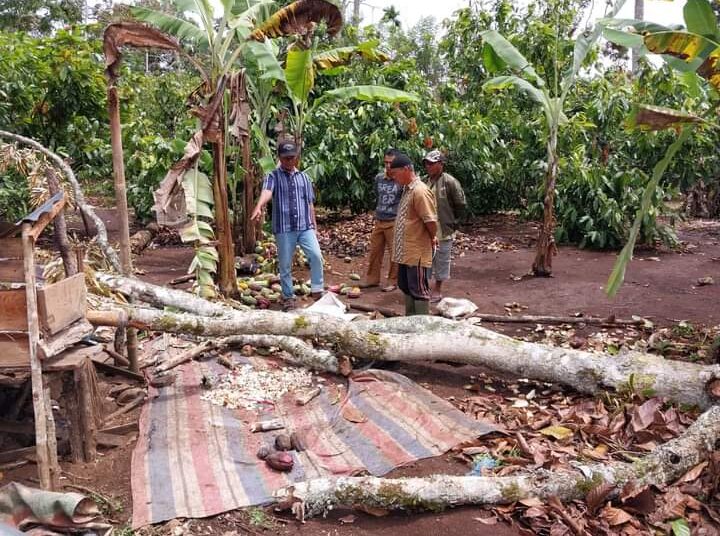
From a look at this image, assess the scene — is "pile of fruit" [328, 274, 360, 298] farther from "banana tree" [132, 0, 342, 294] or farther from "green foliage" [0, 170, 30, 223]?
"green foliage" [0, 170, 30, 223]

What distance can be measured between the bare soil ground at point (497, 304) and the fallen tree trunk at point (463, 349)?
0.22 m

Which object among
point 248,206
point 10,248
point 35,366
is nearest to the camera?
point 35,366

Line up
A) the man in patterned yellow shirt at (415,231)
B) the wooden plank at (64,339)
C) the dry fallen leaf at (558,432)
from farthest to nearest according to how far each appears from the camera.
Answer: the man in patterned yellow shirt at (415,231), the dry fallen leaf at (558,432), the wooden plank at (64,339)

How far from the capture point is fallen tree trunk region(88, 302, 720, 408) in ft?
12.9

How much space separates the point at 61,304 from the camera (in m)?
3.15

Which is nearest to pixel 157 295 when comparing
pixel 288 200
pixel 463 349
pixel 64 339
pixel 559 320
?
pixel 288 200

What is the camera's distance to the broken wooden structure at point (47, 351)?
291cm

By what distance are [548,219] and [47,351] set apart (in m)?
6.25

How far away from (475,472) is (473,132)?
867 cm

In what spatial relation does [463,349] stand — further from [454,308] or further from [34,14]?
[34,14]

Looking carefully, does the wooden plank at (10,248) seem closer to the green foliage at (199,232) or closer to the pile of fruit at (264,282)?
the green foliage at (199,232)

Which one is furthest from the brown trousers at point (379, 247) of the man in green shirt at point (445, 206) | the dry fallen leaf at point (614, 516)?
the dry fallen leaf at point (614, 516)

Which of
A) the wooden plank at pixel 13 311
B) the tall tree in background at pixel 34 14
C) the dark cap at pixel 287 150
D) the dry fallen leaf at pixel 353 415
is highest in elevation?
the tall tree in background at pixel 34 14

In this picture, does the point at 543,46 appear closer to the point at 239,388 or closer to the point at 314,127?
the point at 314,127
